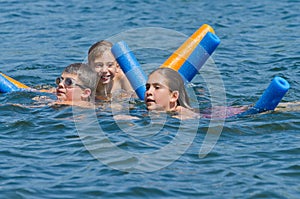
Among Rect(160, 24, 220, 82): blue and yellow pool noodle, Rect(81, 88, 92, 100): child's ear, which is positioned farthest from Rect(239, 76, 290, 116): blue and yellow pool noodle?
Rect(81, 88, 92, 100): child's ear

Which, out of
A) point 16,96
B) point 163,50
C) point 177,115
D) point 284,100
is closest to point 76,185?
point 177,115

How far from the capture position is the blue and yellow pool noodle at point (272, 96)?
7923 millimetres

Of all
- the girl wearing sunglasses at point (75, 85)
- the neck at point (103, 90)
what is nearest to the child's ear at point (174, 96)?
the girl wearing sunglasses at point (75, 85)

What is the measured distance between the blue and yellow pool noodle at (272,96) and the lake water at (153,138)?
0.13 meters

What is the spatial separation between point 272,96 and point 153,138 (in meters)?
1.50

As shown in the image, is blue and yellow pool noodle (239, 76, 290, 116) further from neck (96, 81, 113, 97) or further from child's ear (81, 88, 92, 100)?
neck (96, 81, 113, 97)

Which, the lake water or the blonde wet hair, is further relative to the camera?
the blonde wet hair

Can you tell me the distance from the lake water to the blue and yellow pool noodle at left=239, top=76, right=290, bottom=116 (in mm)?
128

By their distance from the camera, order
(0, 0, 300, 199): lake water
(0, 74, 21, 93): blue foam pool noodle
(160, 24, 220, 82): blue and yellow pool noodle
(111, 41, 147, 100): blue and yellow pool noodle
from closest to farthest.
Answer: (0, 0, 300, 199): lake water
(111, 41, 147, 100): blue and yellow pool noodle
(160, 24, 220, 82): blue and yellow pool noodle
(0, 74, 21, 93): blue foam pool noodle

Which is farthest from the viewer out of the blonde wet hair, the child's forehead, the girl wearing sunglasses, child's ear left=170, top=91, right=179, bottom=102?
the blonde wet hair

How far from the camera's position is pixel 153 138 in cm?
805

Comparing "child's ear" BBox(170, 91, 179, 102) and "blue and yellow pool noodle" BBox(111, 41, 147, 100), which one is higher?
"blue and yellow pool noodle" BBox(111, 41, 147, 100)

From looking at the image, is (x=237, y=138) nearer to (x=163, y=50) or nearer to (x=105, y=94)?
(x=105, y=94)

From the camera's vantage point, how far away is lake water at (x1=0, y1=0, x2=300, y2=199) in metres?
6.41
